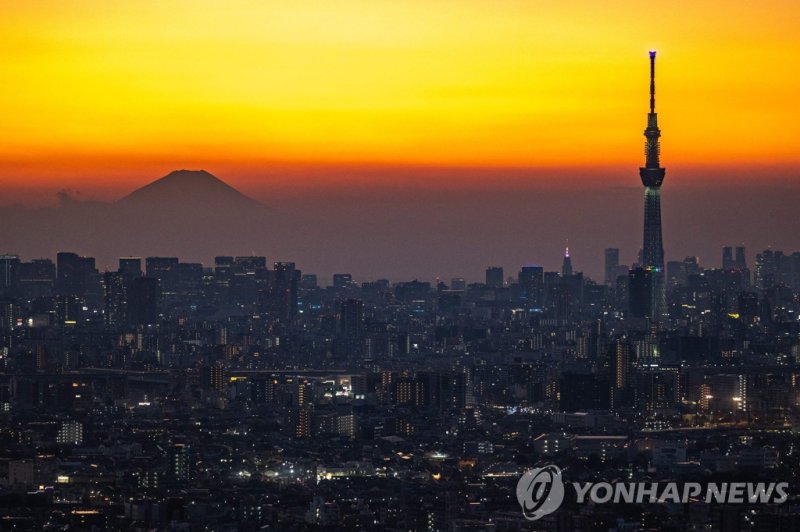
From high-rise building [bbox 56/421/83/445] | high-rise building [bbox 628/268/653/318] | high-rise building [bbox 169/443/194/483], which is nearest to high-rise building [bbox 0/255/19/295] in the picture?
high-rise building [bbox 628/268/653/318]

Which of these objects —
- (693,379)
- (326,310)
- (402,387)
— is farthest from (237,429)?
(326,310)

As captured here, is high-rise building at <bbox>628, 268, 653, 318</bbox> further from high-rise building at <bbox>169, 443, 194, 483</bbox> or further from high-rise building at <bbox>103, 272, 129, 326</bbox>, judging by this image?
high-rise building at <bbox>169, 443, 194, 483</bbox>

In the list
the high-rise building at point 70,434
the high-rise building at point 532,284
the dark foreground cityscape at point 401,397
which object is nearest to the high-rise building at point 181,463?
the dark foreground cityscape at point 401,397

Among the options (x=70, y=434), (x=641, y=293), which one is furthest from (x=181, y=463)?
(x=641, y=293)

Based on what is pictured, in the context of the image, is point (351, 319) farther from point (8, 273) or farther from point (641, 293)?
point (8, 273)

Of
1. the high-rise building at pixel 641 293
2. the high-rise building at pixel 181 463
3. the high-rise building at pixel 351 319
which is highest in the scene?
A: the high-rise building at pixel 641 293

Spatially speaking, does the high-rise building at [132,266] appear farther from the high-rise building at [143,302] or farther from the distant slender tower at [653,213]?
the distant slender tower at [653,213]

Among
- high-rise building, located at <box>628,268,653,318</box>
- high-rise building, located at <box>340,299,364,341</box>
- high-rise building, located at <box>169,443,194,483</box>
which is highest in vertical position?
high-rise building, located at <box>628,268,653,318</box>
